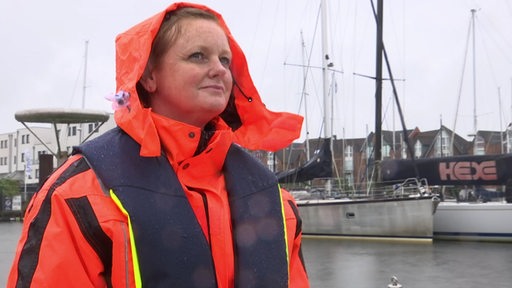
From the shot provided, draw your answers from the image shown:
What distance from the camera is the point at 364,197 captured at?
23.2 meters

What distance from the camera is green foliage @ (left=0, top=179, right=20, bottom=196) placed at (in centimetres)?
4553

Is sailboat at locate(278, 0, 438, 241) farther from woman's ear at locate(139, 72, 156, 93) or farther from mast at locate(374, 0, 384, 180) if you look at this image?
woman's ear at locate(139, 72, 156, 93)

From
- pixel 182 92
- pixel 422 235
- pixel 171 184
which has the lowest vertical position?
pixel 422 235

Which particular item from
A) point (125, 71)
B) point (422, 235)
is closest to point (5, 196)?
point (422, 235)

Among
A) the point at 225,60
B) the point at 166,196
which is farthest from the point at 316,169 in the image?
the point at 166,196

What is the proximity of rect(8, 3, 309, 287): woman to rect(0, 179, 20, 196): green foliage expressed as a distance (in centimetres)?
4700

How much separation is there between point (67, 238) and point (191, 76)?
624 mm

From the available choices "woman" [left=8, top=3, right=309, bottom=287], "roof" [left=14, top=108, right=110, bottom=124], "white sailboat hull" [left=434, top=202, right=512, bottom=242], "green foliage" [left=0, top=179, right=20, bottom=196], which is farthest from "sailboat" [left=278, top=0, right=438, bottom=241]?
"green foliage" [left=0, top=179, right=20, bottom=196]

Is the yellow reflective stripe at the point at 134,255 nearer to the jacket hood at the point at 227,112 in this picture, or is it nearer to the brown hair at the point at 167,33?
the jacket hood at the point at 227,112

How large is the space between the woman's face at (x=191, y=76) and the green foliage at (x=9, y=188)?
154 ft

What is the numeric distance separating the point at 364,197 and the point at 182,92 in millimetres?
21959

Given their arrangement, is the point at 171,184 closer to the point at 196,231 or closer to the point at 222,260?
the point at 196,231

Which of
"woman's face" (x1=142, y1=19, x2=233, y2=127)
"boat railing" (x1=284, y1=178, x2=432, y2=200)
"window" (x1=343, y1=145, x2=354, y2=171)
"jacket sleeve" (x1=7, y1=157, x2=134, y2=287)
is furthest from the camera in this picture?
"window" (x1=343, y1=145, x2=354, y2=171)

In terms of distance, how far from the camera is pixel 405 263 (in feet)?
50.5
